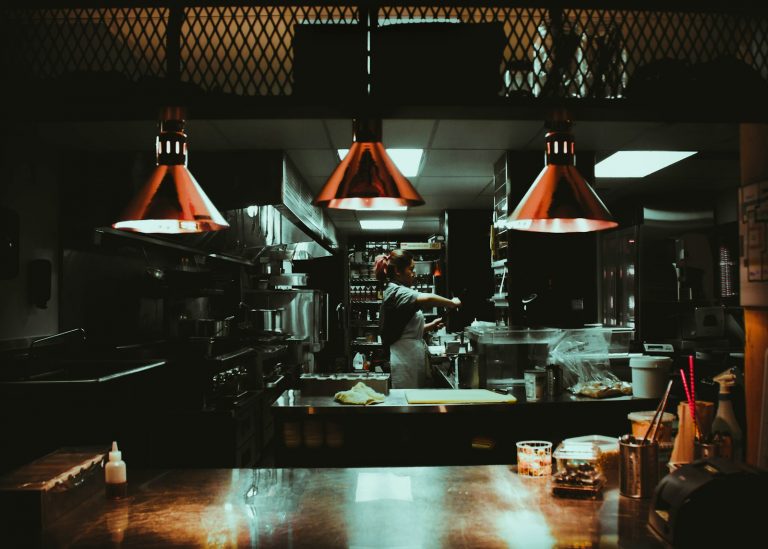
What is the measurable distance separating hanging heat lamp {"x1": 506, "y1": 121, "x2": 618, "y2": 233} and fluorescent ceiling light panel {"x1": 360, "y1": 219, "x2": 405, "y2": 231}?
798cm

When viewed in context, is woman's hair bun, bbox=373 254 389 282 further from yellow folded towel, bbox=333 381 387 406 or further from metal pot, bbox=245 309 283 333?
metal pot, bbox=245 309 283 333

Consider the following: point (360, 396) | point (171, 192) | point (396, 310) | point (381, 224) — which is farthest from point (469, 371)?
point (381, 224)

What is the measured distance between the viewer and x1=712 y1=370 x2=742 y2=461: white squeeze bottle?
1.88m

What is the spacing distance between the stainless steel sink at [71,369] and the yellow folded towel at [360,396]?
4.45 feet

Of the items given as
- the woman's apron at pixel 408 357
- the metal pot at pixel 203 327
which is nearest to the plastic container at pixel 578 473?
the woman's apron at pixel 408 357

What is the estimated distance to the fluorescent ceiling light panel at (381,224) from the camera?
10.1 m

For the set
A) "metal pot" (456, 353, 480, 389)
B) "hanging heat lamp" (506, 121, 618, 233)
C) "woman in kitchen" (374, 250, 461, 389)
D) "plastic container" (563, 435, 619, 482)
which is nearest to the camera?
"hanging heat lamp" (506, 121, 618, 233)

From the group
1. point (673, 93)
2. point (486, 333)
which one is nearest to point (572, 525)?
point (673, 93)

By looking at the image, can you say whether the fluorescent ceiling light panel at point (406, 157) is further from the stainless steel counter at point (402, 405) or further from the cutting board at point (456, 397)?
the stainless steel counter at point (402, 405)

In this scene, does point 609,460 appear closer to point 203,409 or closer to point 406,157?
point 203,409

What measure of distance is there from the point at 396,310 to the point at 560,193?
2.86 m

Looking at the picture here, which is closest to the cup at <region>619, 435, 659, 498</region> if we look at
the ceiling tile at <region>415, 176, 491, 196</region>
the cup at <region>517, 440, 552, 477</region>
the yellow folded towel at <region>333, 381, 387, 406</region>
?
the cup at <region>517, 440, 552, 477</region>

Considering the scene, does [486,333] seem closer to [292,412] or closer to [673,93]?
[292,412]

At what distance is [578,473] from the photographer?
1.93 metres
